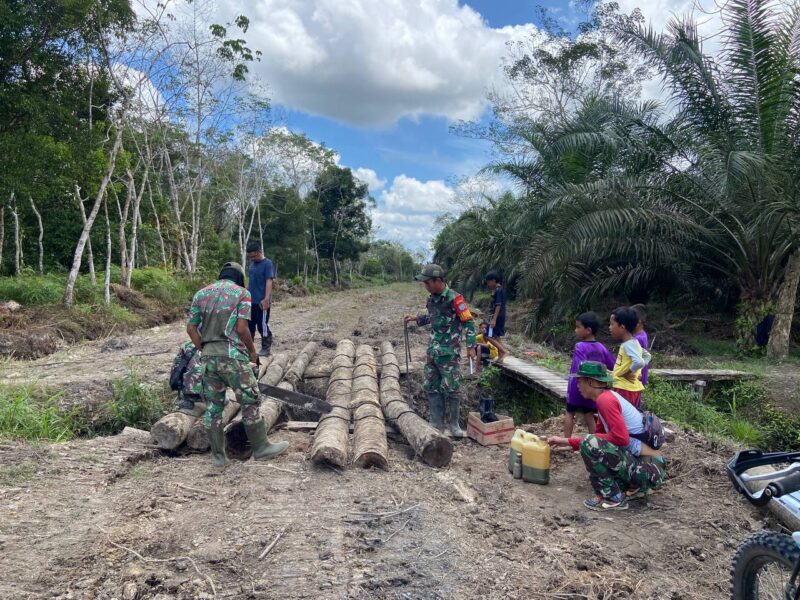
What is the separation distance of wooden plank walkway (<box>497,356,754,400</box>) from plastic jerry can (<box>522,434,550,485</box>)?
3.04 m

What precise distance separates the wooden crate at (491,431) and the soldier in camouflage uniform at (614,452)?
1738 mm

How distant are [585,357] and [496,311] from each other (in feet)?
12.4

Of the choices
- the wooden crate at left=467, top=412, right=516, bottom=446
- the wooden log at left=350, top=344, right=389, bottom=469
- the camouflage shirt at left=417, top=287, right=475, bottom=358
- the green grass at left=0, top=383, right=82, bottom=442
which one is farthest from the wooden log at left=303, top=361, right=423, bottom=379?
the green grass at left=0, top=383, right=82, bottom=442

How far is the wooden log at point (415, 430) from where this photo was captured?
5203mm

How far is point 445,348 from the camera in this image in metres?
6.22

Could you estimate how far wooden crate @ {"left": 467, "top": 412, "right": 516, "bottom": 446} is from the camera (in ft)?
19.7

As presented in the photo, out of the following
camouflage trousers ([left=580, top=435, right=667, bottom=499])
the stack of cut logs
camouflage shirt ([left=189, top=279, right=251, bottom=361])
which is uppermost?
camouflage shirt ([left=189, top=279, right=251, bottom=361])

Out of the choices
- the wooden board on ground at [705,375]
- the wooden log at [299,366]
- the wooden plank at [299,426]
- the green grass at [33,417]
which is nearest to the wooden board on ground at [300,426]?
the wooden plank at [299,426]

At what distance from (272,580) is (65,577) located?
3.73 feet

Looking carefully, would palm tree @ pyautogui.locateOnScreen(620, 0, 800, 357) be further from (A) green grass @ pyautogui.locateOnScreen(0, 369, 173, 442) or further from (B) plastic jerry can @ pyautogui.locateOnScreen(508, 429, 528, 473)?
(A) green grass @ pyautogui.locateOnScreen(0, 369, 173, 442)

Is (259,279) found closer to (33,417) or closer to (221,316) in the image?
(33,417)

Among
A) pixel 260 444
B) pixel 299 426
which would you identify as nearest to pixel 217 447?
pixel 260 444

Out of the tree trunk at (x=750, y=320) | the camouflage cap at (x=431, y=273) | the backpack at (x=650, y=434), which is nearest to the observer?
the backpack at (x=650, y=434)

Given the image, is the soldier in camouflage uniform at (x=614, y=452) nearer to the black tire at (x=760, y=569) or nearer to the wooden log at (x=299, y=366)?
the black tire at (x=760, y=569)
